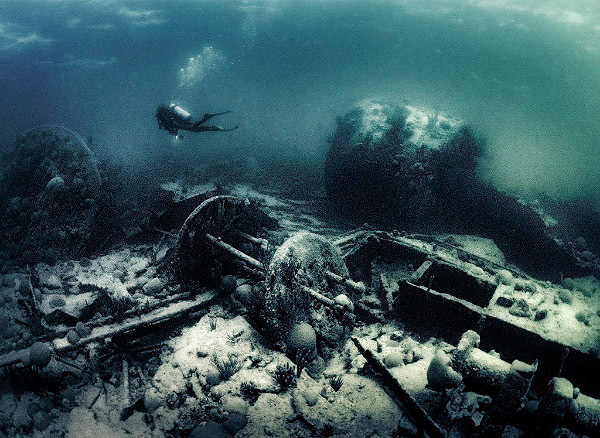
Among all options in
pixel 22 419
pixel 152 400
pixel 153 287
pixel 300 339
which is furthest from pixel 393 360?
pixel 22 419

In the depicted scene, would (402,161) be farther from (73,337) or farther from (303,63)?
(303,63)

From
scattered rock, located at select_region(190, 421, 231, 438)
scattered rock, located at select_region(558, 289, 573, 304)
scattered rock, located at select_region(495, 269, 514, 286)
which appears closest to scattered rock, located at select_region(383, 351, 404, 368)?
scattered rock, located at select_region(190, 421, 231, 438)

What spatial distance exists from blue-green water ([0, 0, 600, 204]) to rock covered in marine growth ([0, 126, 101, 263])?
12.8m

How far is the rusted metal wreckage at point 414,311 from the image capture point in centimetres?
360

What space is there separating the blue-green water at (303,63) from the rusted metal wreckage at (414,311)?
766 cm

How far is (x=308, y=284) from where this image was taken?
18.6 ft

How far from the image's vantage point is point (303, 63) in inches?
2532

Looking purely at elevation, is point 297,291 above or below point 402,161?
below

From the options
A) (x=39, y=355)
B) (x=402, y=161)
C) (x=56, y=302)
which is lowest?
(x=56, y=302)

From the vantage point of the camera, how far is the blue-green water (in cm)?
2627

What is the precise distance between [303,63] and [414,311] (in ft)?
225

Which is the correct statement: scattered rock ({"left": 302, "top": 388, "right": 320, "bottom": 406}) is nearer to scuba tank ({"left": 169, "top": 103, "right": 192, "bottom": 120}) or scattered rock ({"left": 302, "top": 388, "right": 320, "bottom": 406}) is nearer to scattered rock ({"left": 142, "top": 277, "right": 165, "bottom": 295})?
scattered rock ({"left": 142, "top": 277, "right": 165, "bottom": 295})

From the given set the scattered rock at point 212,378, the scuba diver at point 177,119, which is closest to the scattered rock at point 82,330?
the scattered rock at point 212,378

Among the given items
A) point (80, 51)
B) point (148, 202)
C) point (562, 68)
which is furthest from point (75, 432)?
point (562, 68)
